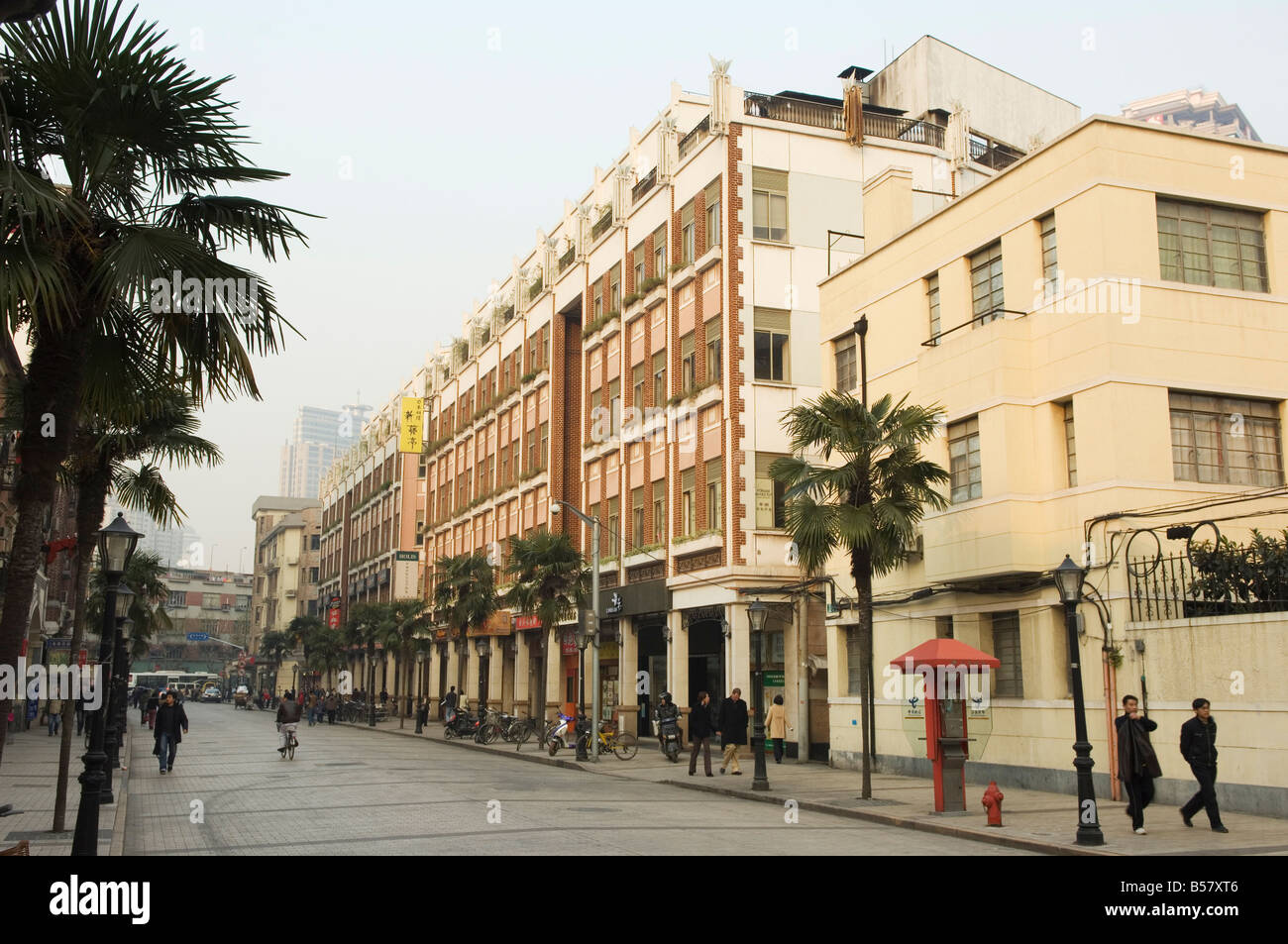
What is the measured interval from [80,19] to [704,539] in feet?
90.9

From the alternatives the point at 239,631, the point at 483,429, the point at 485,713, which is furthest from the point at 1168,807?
the point at 239,631

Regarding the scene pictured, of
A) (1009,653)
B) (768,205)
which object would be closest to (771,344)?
(768,205)

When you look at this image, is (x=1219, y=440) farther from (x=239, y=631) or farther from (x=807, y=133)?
(x=239, y=631)

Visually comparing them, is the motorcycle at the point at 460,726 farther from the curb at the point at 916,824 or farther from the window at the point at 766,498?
the curb at the point at 916,824

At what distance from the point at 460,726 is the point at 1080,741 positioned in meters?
35.1

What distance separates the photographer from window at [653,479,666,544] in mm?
40156

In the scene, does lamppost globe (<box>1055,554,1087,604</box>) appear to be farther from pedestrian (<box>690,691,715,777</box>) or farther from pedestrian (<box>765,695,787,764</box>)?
pedestrian (<box>765,695,787,764</box>)

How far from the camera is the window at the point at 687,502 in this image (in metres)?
37.9

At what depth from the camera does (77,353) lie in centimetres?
1052

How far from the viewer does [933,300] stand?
1057 inches

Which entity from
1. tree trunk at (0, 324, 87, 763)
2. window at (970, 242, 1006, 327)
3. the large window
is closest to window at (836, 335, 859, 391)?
the large window

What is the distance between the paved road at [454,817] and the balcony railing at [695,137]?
2092cm

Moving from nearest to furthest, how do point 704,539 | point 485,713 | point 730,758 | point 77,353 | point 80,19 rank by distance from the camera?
point 80,19 < point 77,353 < point 730,758 < point 704,539 < point 485,713

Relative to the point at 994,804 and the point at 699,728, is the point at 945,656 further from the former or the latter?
the point at 699,728
